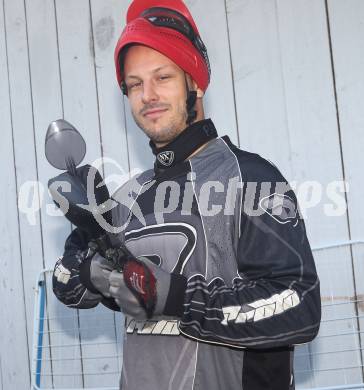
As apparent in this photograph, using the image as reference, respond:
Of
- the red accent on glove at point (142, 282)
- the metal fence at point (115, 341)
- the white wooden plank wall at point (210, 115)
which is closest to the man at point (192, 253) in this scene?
the red accent on glove at point (142, 282)

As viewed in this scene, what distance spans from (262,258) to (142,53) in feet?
2.34

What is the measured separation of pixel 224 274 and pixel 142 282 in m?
0.28

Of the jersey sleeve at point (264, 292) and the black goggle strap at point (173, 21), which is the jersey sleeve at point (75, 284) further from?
the black goggle strap at point (173, 21)

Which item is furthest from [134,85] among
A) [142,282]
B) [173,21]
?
[142,282]

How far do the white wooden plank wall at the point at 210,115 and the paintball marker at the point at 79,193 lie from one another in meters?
1.28

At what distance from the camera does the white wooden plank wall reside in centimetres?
265

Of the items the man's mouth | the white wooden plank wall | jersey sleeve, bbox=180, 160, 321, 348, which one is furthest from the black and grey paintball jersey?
the white wooden plank wall

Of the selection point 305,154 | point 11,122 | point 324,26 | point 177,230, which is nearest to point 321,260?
point 305,154

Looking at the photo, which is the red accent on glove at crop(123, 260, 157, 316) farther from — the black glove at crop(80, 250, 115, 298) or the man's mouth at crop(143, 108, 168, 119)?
the man's mouth at crop(143, 108, 168, 119)

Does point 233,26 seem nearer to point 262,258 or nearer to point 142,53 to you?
point 142,53

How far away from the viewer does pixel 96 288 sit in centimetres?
161

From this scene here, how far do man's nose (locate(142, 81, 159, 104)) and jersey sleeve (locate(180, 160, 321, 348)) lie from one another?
17.6 inches

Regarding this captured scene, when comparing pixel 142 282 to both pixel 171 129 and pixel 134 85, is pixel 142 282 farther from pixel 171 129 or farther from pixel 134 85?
pixel 134 85

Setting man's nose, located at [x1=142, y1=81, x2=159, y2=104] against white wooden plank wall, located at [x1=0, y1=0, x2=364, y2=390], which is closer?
man's nose, located at [x1=142, y1=81, x2=159, y2=104]
